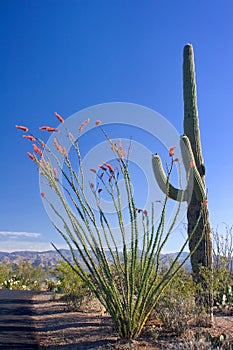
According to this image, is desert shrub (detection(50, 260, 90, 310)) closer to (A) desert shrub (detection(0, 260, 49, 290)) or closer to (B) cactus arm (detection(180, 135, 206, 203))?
(B) cactus arm (detection(180, 135, 206, 203))

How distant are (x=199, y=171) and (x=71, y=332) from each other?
436 cm

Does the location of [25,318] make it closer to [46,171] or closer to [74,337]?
[74,337]

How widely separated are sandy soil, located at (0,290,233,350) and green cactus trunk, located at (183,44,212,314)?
44.3 inches

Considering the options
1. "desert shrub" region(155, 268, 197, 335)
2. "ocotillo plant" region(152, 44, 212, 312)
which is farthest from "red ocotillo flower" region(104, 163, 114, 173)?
"desert shrub" region(155, 268, 197, 335)

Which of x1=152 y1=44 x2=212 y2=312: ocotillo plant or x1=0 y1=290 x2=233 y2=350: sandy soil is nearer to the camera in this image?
x1=0 y1=290 x2=233 y2=350: sandy soil

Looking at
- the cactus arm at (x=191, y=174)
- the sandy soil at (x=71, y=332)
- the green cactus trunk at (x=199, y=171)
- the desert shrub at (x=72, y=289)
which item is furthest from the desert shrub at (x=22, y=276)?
the cactus arm at (x=191, y=174)

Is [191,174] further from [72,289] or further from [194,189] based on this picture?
[72,289]

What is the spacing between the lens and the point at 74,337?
6.35 meters

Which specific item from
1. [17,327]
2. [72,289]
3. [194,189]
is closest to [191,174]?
[194,189]

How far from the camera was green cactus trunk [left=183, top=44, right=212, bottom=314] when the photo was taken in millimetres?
8320

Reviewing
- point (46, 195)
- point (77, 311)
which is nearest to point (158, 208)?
point (46, 195)

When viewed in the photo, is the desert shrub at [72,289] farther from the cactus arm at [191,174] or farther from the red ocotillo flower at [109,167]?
the red ocotillo flower at [109,167]

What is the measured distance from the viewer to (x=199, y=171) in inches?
345

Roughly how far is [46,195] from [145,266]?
2.00 metres
